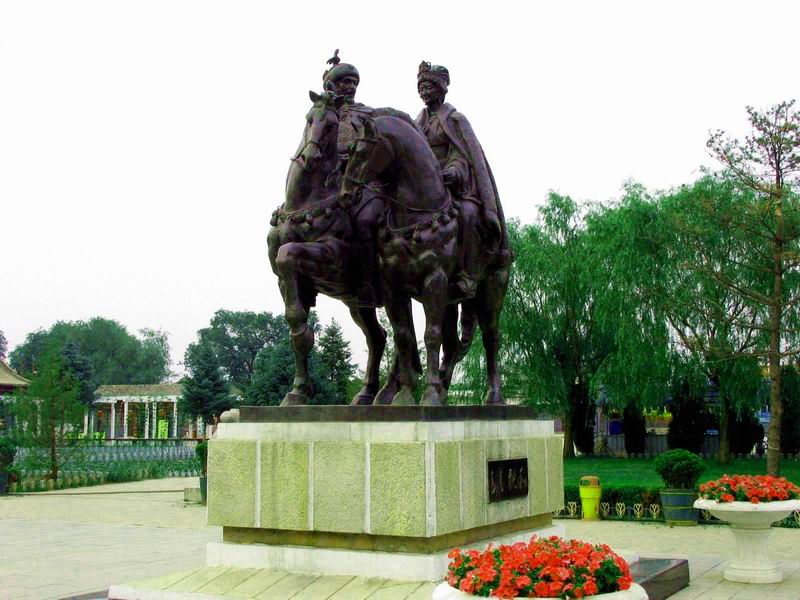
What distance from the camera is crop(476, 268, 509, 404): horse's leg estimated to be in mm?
7883

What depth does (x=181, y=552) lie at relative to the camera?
11250 mm

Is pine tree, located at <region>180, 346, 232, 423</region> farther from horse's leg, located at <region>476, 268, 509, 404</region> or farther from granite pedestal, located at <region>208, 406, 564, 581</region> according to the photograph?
granite pedestal, located at <region>208, 406, 564, 581</region>

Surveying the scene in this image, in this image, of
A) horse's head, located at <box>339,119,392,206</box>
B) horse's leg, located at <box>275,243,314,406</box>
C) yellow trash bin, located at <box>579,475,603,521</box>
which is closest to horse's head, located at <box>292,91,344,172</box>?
horse's head, located at <box>339,119,392,206</box>

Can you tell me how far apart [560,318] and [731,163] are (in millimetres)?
10638

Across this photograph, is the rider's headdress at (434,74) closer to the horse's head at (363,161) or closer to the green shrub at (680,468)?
the horse's head at (363,161)

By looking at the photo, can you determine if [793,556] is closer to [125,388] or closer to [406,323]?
[406,323]

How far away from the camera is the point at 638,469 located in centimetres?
2516

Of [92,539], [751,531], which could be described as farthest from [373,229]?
[92,539]

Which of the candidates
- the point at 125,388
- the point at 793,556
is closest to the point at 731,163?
the point at 793,556

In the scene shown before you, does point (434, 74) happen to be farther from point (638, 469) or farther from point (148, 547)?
point (638, 469)

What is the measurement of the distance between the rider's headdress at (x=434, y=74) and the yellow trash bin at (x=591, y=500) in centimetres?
968

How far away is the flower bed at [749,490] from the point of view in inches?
343

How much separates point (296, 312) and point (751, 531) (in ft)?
17.4

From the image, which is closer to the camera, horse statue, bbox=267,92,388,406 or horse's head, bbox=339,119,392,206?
horse's head, bbox=339,119,392,206
